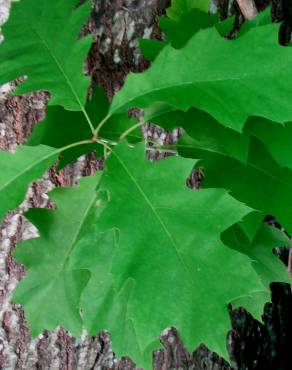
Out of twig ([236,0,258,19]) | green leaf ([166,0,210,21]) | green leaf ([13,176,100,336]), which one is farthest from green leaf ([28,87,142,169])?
twig ([236,0,258,19])

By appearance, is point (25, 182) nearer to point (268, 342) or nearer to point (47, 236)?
point (47, 236)

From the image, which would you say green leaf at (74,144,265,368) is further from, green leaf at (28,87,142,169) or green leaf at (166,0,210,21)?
green leaf at (166,0,210,21)

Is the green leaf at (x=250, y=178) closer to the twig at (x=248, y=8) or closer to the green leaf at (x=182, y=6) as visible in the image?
the green leaf at (x=182, y=6)

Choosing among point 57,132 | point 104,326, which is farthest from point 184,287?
point 57,132

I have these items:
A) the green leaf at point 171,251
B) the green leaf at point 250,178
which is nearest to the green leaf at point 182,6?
the green leaf at point 250,178

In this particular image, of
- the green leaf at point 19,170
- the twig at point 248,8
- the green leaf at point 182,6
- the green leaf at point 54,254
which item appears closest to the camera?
the green leaf at point 19,170

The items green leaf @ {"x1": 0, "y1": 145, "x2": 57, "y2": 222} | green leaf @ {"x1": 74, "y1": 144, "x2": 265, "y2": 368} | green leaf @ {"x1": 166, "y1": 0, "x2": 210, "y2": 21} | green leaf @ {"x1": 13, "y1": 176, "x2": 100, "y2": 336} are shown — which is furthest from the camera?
green leaf @ {"x1": 166, "y1": 0, "x2": 210, "y2": 21}
